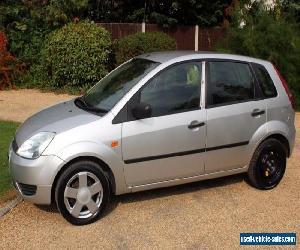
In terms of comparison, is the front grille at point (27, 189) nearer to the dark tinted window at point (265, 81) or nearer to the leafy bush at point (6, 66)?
the dark tinted window at point (265, 81)

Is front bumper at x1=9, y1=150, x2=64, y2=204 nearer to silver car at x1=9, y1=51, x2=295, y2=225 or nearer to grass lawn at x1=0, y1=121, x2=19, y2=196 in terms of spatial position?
silver car at x1=9, y1=51, x2=295, y2=225

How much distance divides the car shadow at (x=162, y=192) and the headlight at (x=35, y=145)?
78cm

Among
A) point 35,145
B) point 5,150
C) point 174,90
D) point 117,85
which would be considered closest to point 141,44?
point 5,150

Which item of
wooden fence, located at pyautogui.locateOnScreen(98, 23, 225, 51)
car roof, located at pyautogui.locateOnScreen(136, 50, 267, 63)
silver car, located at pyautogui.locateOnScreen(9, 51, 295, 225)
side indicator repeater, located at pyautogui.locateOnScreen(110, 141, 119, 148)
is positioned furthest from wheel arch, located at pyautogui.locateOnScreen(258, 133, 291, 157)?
wooden fence, located at pyautogui.locateOnScreen(98, 23, 225, 51)

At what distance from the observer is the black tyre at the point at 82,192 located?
4.98 m

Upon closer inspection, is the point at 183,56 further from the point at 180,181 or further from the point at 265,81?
the point at 180,181

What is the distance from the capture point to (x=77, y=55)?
13.4 meters

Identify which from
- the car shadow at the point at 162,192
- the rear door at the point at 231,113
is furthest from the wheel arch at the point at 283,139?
the car shadow at the point at 162,192

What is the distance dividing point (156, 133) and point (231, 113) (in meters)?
1.03

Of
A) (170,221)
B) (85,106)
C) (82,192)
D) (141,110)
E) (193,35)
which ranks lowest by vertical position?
(193,35)

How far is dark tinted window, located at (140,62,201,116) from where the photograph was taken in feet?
17.7

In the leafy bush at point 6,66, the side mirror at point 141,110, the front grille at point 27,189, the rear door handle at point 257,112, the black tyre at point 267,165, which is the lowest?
the leafy bush at point 6,66

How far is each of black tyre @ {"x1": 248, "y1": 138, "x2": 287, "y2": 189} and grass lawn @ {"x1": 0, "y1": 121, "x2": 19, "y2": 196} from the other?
10.0ft

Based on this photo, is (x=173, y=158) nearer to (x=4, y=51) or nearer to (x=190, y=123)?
(x=190, y=123)
